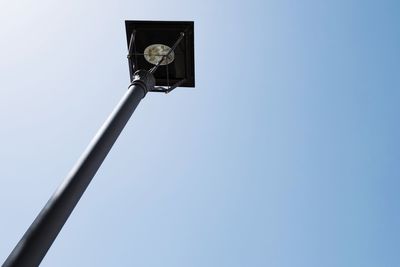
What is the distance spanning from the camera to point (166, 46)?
34.8ft

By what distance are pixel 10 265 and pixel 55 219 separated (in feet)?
2.88

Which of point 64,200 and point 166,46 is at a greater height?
point 166,46

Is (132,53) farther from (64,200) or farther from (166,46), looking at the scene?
(64,200)

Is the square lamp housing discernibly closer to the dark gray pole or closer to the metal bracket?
the metal bracket

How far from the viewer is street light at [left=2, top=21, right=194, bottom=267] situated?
4758 millimetres

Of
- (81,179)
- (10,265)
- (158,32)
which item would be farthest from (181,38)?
(10,265)

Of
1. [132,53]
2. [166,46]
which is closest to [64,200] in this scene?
[132,53]

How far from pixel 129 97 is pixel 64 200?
3.77m

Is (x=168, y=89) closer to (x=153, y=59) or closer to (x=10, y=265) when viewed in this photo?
(x=153, y=59)

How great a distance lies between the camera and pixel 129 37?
10359 millimetres

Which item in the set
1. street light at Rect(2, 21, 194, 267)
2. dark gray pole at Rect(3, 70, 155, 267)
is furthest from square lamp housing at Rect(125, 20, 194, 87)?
dark gray pole at Rect(3, 70, 155, 267)

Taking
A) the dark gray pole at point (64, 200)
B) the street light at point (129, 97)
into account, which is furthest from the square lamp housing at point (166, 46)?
the dark gray pole at point (64, 200)

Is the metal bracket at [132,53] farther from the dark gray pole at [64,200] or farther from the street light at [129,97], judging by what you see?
the dark gray pole at [64,200]

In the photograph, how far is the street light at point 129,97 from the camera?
15.6 ft
